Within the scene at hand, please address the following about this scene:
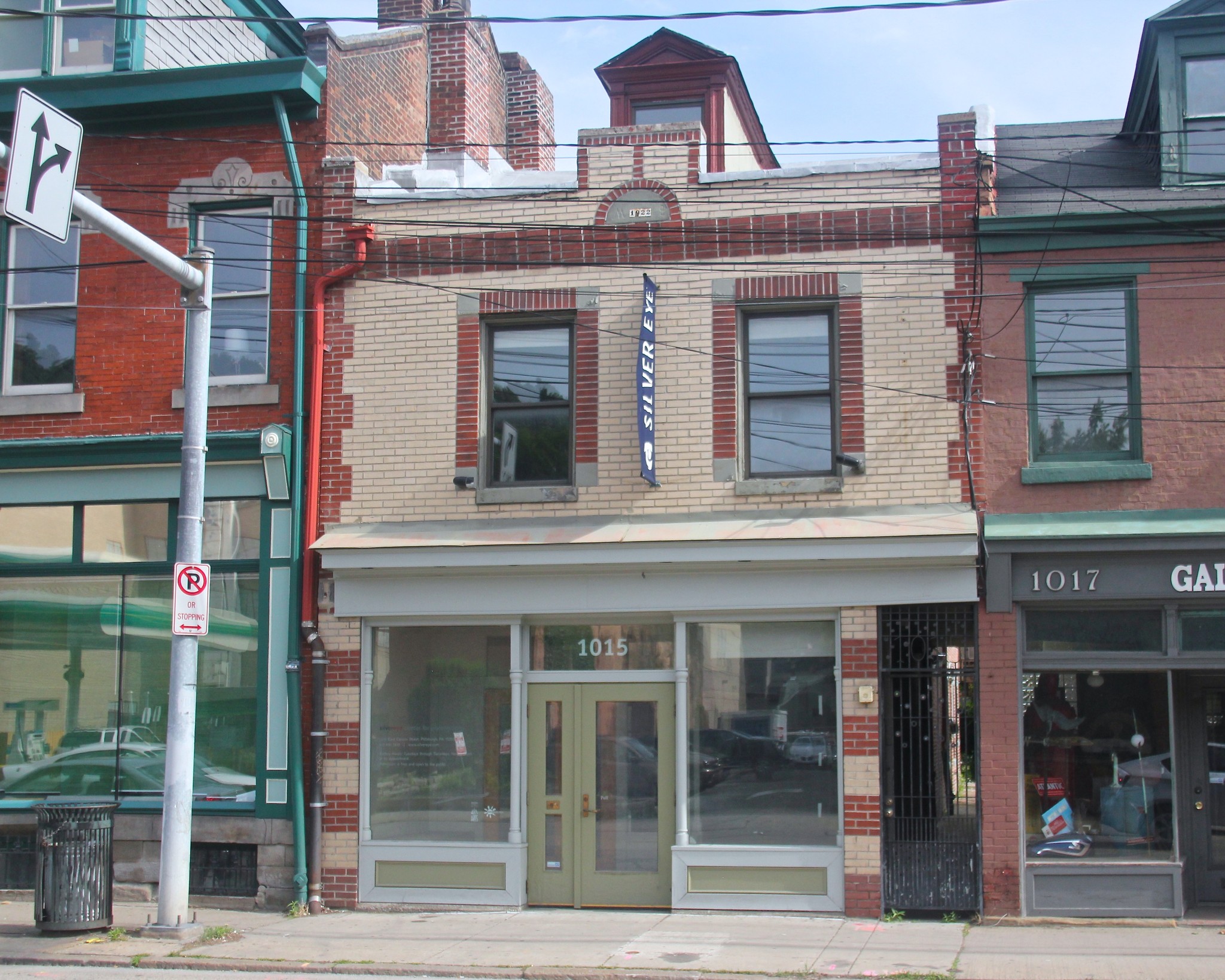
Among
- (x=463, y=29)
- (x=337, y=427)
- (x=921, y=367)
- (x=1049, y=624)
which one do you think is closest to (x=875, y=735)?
(x=1049, y=624)

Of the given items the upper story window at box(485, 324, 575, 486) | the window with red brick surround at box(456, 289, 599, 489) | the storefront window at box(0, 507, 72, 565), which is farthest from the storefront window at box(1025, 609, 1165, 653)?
the storefront window at box(0, 507, 72, 565)

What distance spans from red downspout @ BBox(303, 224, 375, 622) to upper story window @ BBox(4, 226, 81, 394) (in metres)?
2.88

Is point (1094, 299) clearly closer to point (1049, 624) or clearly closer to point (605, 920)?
point (1049, 624)

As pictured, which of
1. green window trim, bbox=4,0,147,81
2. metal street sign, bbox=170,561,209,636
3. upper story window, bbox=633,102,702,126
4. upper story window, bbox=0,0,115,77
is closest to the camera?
metal street sign, bbox=170,561,209,636

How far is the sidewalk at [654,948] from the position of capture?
31.2 ft

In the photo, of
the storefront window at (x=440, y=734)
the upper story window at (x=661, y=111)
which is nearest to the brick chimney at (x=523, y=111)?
the upper story window at (x=661, y=111)

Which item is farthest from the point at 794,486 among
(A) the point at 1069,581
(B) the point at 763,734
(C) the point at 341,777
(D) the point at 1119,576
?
(C) the point at 341,777

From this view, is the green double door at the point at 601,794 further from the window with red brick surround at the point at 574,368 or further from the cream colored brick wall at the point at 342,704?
the window with red brick surround at the point at 574,368

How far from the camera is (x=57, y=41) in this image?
46.3ft

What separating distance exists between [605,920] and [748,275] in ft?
20.7

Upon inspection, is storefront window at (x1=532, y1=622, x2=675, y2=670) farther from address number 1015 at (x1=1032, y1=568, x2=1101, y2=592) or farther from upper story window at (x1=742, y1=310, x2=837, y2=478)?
address number 1015 at (x1=1032, y1=568, x2=1101, y2=592)

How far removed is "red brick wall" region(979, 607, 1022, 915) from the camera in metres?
11.2

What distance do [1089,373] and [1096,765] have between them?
360 cm

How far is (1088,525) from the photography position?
11281mm
